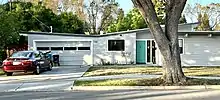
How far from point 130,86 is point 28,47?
17.4m

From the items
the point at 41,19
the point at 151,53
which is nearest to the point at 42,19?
the point at 41,19

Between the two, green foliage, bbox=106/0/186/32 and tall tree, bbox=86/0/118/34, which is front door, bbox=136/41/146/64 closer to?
green foliage, bbox=106/0/186/32

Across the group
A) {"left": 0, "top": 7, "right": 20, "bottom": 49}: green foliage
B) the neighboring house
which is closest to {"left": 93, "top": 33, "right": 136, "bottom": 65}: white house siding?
the neighboring house

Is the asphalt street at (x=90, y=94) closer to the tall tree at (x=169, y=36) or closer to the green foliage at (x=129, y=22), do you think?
the tall tree at (x=169, y=36)

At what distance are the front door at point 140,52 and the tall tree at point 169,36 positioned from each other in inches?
572

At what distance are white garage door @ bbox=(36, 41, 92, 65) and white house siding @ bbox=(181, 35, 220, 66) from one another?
25.2ft

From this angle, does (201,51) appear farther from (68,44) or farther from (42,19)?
(42,19)

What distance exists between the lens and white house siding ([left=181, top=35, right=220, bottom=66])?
93.0 ft

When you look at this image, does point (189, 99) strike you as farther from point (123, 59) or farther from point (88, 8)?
point (88, 8)

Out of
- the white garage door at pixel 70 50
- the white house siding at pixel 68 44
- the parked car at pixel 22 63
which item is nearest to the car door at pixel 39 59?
the parked car at pixel 22 63

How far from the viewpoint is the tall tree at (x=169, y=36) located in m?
14.1

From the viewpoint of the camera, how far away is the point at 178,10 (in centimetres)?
1436

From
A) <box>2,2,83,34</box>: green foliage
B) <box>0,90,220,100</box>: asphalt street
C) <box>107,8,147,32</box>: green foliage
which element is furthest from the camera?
<box>107,8,147,32</box>: green foliage

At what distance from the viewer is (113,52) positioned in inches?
1152
